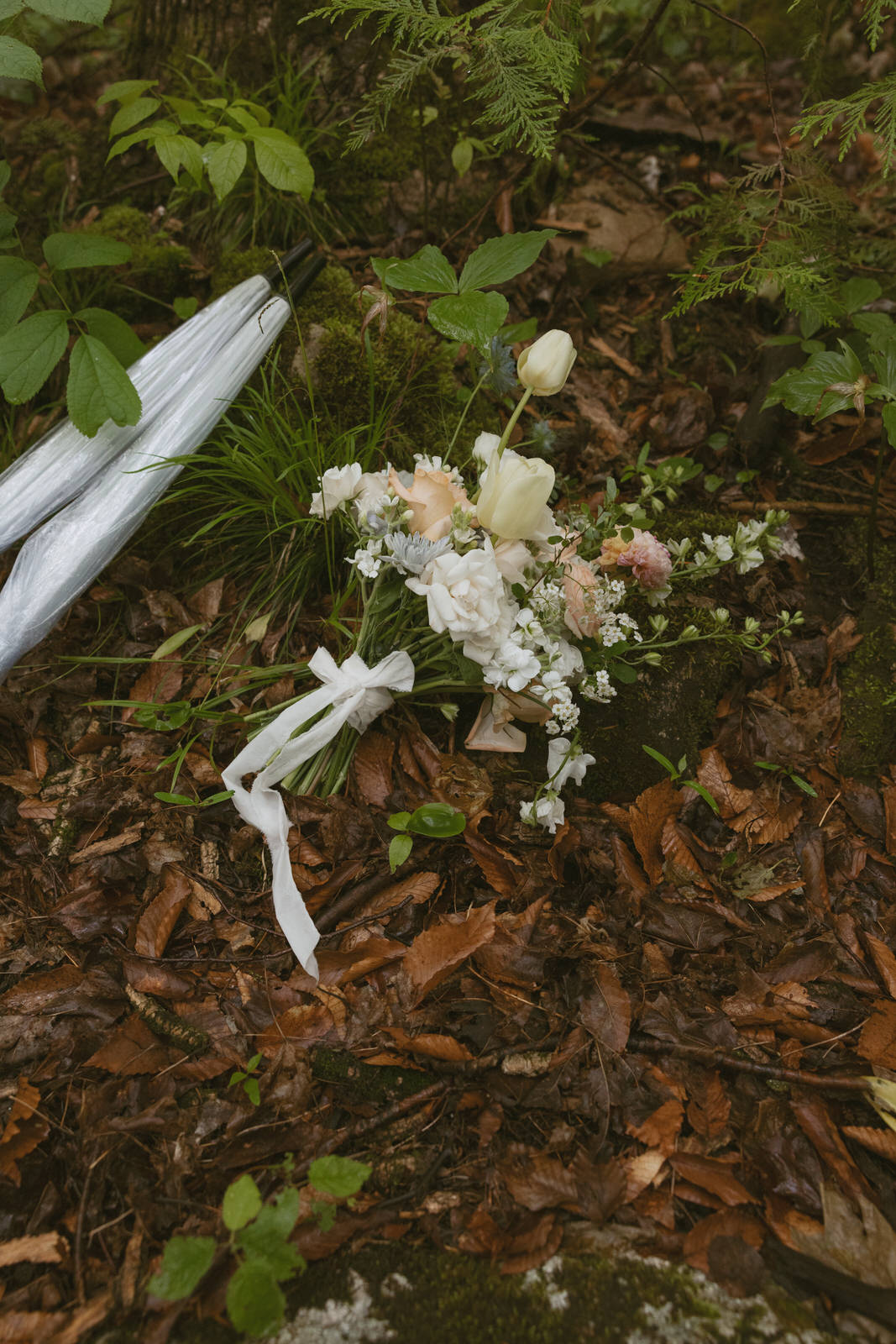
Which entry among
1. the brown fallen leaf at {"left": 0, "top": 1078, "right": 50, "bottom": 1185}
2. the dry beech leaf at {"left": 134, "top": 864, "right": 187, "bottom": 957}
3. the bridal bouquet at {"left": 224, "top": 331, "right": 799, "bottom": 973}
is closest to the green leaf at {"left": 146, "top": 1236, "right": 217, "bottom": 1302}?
the brown fallen leaf at {"left": 0, "top": 1078, "right": 50, "bottom": 1185}

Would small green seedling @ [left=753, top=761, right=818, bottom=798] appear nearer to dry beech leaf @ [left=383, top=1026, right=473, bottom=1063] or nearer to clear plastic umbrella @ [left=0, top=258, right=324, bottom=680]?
dry beech leaf @ [left=383, top=1026, right=473, bottom=1063]

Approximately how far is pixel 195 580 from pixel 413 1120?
4.88 ft

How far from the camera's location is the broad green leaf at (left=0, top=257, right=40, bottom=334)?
→ 1.86 m

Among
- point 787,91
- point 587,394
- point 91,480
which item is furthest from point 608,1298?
point 787,91

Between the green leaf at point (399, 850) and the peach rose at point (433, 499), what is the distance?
63cm

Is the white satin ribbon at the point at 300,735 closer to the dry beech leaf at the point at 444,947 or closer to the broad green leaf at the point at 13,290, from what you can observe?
the dry beech leaf at the point at 444,947

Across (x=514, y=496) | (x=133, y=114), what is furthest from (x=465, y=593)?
(x=133, y=114)

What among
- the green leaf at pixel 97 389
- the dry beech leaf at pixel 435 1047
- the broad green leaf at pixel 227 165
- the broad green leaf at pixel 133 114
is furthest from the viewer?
the broad green leaf at pixel 133 114

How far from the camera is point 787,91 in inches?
134

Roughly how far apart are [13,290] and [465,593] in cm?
138

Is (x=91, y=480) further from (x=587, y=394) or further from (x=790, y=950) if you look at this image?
(x=790, y=950)

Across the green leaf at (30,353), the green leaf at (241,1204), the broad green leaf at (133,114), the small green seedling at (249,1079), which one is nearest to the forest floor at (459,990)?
the small green seedling at (249,1079)

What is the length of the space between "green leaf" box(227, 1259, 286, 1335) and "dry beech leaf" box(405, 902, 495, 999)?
52cm

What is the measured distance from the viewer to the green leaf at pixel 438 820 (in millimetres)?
1608
